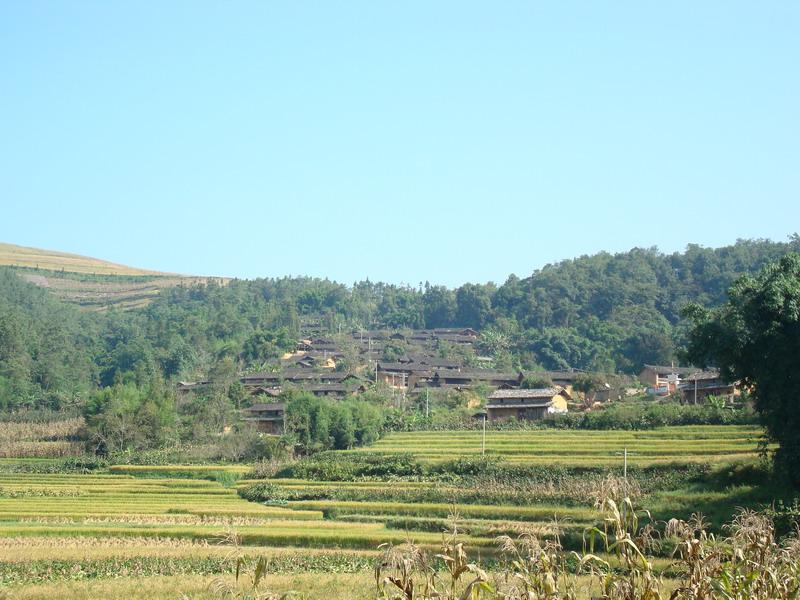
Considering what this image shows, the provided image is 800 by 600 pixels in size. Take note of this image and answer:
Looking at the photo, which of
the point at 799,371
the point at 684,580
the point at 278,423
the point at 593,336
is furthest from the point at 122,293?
the point at 684,580

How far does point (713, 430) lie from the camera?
42969mm

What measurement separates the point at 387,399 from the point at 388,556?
60.6 m

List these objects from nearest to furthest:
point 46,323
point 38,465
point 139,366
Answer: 1. point 38,465
2. point 139,366
3. point 46,323

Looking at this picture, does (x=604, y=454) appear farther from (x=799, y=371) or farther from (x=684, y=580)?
(x=684, y=580)

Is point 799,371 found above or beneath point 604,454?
above

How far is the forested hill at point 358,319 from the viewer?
8494cm

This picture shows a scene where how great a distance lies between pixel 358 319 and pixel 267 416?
63262 mm

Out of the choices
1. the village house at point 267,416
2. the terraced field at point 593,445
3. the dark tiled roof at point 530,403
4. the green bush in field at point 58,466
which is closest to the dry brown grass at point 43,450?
the green bush in field at point 58,466

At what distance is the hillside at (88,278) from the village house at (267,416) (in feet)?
274

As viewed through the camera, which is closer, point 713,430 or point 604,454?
point 604,454

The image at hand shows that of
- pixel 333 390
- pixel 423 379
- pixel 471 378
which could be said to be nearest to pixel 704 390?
pixel 471 378

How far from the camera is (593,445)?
42.9m

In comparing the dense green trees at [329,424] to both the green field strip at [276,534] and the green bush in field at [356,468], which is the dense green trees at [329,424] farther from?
the green field strip at [276,534]

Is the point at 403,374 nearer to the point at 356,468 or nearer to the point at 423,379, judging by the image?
the point at 423,379
